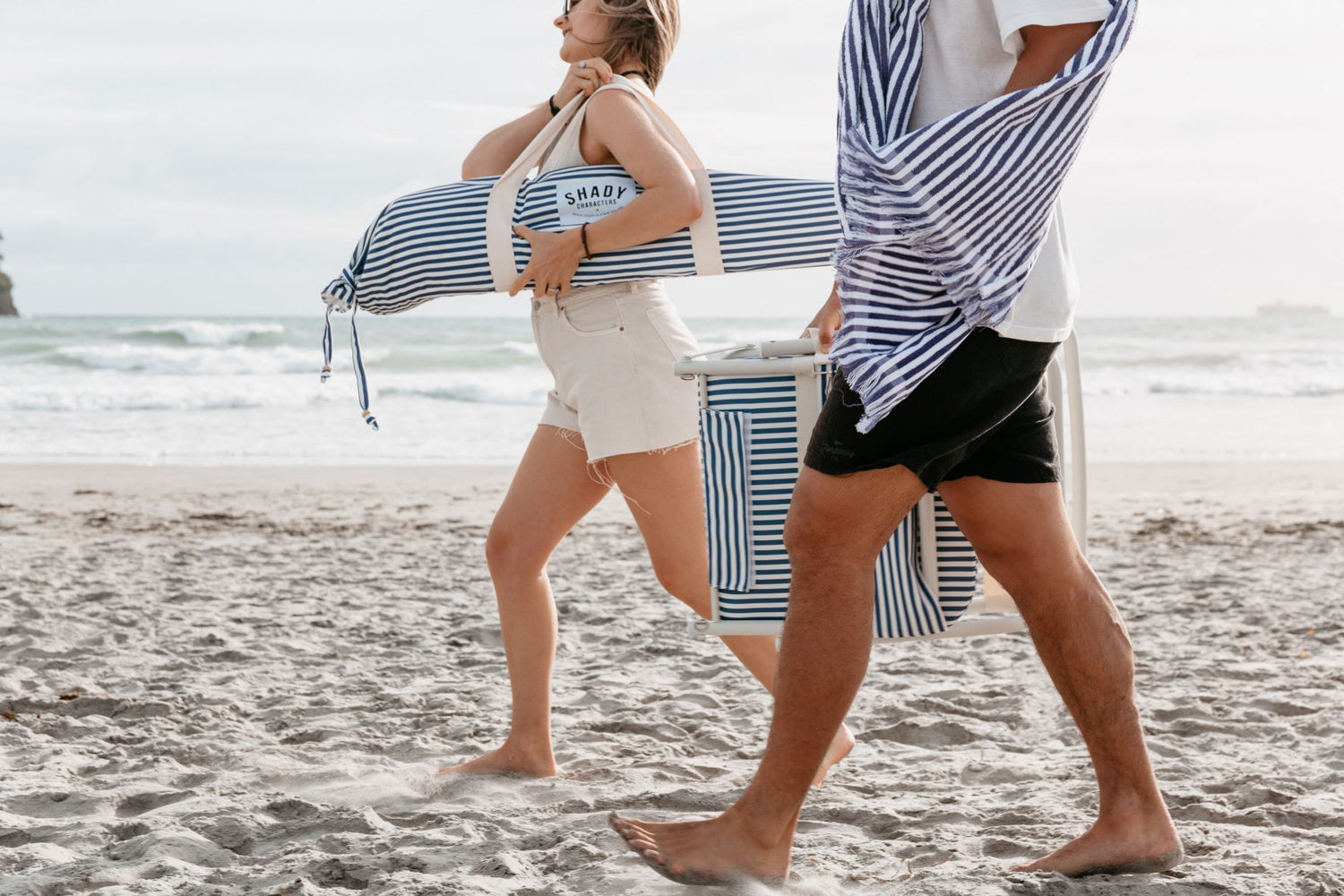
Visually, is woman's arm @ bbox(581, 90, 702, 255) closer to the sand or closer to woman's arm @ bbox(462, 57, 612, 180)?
woman's arm @ bbox(462, 57, 612, 180)

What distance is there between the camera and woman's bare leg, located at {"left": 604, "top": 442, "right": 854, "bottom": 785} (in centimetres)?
258

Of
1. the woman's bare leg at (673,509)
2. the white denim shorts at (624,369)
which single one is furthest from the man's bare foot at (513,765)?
the white denim shorts at (624,369)

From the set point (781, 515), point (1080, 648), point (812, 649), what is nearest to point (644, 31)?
point (781, 515)

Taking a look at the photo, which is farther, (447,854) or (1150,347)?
(1150,347)

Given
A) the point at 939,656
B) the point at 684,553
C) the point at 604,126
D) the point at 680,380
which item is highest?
the point at 604,126

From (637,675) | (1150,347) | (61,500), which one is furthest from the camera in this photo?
(1150,347)

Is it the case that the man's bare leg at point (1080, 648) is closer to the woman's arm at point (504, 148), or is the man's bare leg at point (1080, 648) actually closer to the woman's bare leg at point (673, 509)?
the woman's bare leg at point (673, 509)

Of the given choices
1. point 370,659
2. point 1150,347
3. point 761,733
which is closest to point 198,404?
point 370,659

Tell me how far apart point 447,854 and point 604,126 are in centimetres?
145

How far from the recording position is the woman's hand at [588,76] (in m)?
2.57

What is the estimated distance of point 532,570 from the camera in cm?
274

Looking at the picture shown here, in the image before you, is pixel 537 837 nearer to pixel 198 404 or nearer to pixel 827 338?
pixel 827 338

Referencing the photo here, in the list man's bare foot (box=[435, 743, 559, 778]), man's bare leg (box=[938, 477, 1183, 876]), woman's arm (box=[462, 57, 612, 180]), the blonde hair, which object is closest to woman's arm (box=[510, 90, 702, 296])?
the blonde hair

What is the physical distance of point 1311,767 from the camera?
2.84 m
